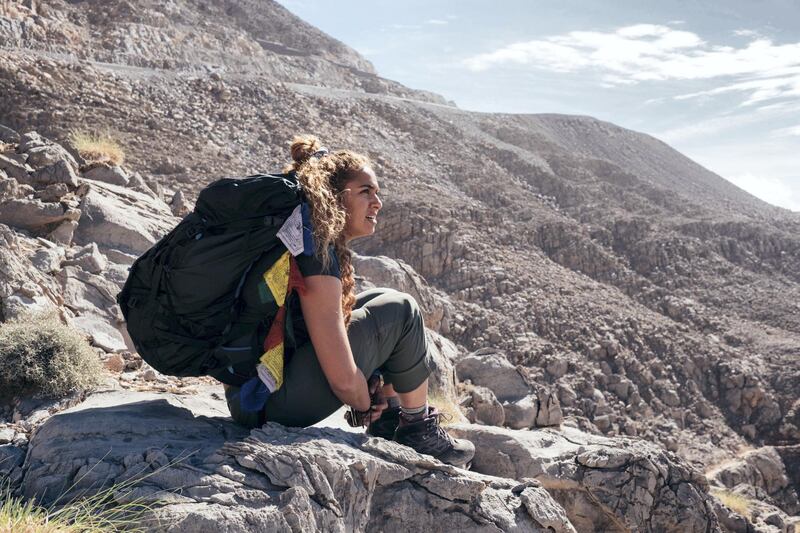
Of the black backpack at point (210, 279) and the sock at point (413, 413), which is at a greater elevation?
the black backpack at point (210, 279)

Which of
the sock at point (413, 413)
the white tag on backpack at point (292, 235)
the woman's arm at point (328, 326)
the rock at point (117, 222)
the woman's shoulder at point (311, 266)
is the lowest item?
the rock at point (117, 222)

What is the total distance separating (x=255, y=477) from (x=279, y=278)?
2.22 ft

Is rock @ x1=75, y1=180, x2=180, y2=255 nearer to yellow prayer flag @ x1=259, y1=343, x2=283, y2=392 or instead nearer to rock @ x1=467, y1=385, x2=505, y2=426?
rock @ x1=467, y1=385, x2=505, y2=426

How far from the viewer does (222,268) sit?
2.46m

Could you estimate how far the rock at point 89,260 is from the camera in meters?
5.65

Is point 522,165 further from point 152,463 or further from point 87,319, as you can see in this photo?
point 152,463

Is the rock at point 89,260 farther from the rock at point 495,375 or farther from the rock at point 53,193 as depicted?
the rock at point 495,375

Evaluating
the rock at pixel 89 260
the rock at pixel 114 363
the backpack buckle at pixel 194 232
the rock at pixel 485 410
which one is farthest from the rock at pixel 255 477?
the rock at pixel 485 410

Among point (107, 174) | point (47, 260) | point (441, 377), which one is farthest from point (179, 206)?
point (441, 377)

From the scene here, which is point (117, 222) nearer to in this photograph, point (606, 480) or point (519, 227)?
point (606, 480)

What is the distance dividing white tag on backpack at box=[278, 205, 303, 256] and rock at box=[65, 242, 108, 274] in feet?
12.5

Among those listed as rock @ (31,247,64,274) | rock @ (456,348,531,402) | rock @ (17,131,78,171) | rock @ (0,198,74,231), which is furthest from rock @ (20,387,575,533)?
rock @ (17,131,78,171)

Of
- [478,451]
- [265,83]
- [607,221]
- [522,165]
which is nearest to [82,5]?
[265,83]

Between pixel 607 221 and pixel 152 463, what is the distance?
18636 mm
